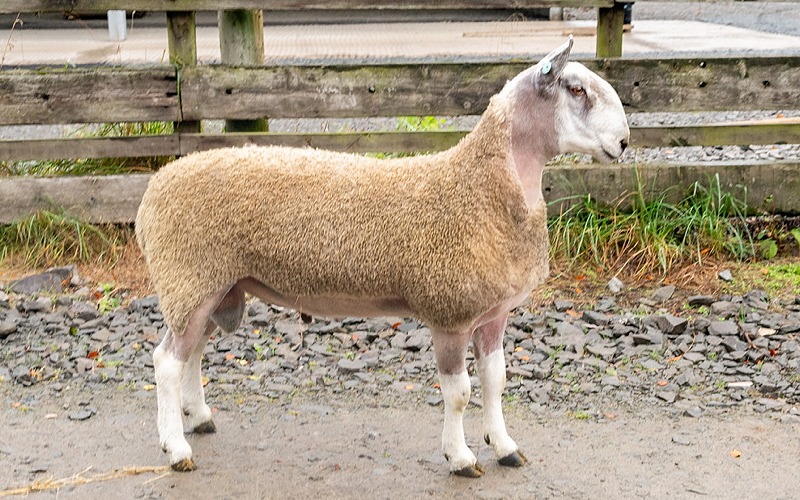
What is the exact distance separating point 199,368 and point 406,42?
796 cm

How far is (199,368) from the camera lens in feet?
14.1

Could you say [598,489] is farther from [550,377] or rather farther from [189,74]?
[189,74]

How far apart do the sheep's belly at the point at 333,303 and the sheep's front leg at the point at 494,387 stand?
36cm

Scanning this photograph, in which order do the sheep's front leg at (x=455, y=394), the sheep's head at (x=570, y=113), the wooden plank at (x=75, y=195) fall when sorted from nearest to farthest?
the sheep's head at (x=570, y=113) < the sheep's front leg at (x=455, y=394) < the wooden plank at (x=75, y=195)

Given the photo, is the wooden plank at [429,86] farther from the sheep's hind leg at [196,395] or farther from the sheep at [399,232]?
the sheep's hind leg at [196,395]

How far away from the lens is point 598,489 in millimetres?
3781

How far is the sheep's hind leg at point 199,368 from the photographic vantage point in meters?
4.13

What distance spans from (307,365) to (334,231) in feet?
4.95

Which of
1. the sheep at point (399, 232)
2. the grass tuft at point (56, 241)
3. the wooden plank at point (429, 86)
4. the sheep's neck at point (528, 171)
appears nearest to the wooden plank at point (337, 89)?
the wooden plank at point (429, 86)

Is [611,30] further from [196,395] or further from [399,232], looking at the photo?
[196,395]

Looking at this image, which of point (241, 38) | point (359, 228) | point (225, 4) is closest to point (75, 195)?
point (241, 38)

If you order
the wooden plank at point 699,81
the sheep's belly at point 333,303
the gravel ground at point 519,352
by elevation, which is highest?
the wooden plank at point 699,81

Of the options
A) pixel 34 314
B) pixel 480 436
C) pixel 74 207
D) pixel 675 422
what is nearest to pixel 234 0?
pixel 74 207

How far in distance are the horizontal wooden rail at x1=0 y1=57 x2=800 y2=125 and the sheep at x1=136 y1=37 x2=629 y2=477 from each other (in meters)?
2.14
